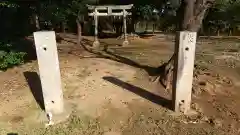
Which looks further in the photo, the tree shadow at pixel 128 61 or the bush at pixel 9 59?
the bush at pixel 9 59

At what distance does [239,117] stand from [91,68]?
348cm

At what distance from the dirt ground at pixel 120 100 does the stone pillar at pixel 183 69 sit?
224 millimetres

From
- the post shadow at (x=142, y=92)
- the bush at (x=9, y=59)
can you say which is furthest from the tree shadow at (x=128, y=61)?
the bush at (x=9, y=59)

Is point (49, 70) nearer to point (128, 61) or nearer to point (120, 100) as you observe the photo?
point (120, 100)

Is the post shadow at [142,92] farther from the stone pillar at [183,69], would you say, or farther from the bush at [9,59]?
the bush at [9,59]

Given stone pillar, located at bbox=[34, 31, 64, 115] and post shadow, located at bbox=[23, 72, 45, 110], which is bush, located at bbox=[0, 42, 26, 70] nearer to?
post shadow, located at bbox=[23, 72, 45, 110]

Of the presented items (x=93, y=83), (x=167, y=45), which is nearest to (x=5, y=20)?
(x=167, y=45)

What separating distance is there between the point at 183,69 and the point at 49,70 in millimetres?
2228

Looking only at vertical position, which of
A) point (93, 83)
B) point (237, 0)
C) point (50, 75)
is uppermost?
point (237, 0)

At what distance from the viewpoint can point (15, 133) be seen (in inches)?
181

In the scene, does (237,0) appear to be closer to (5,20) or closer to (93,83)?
(93,83)

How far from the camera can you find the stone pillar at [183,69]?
4750 millimetres

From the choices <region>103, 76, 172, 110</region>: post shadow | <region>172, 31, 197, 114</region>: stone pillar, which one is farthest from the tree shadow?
<region>172, 31, 197, 114</region>: stone pillar

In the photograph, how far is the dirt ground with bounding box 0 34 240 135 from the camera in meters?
4.68
